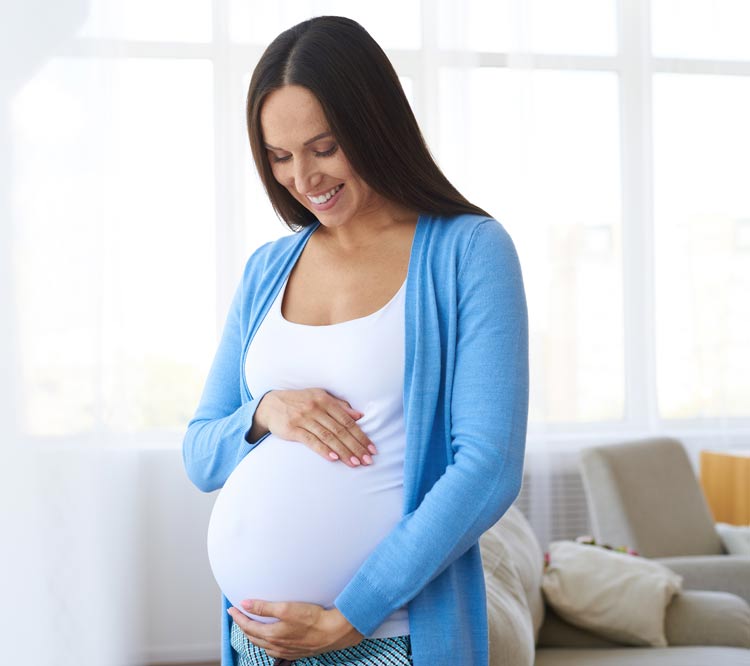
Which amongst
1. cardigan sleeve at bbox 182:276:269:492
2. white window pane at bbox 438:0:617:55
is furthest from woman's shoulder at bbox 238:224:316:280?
white window pane at bbox 438:0:617:55

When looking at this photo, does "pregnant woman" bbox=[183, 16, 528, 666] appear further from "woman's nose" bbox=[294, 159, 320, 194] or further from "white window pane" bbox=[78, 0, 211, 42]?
"white window pane" bbox=[78, 0, 211, 42]

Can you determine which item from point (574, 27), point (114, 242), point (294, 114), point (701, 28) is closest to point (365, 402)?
point (294, 114)

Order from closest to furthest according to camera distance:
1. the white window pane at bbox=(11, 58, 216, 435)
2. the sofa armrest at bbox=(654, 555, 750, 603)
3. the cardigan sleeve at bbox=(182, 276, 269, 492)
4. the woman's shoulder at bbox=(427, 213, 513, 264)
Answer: the woman's shoulder at bbox=(427, 213, 513, 264) → the cardigan sleeve at bbox=(182, 276, 269, 492) → the white window pane at bbox=(11, 58, 216, 435) → the sofa armrest at bbox=(654, 555, 750, 603)

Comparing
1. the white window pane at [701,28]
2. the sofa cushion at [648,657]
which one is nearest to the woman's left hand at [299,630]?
the sofa cushion at [648,657]

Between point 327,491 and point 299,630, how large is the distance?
0.54 ft

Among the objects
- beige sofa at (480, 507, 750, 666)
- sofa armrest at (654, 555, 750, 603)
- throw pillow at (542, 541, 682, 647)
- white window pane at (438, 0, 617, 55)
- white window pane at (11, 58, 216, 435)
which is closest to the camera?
white window pane at (11, 58, 216, 435)

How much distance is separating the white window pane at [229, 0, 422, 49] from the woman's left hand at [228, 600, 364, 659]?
3076mm

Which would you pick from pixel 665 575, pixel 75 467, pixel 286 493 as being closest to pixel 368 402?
pixel 286 493

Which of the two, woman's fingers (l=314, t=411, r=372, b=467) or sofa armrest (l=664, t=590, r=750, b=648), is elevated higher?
woman's fingers (l=314, t=411, r=372, b=467)

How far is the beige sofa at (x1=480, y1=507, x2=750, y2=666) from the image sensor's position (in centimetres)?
→ 211

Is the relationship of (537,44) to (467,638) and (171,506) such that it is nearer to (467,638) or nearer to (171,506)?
(171,506)

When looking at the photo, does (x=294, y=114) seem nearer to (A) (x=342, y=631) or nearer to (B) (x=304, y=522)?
(B) (x=304, y=522)

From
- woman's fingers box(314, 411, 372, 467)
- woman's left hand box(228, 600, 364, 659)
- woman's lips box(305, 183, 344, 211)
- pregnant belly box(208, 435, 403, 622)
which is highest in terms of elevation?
woman's lips box(305, 183, 344, 211)

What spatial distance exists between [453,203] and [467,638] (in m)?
0.55
